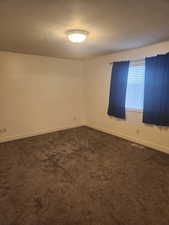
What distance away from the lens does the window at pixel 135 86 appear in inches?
135

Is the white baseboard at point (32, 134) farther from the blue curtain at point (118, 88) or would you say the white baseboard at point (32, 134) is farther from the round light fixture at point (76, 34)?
the round light fixture at point (76, 34)

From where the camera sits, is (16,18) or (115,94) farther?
(115,94)

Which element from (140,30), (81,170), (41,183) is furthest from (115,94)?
(41,183)

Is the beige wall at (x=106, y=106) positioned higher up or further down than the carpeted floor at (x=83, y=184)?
higher up

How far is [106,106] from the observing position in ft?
14.4

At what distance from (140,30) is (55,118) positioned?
336 cm

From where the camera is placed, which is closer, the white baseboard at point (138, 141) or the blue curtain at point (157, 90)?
the blue curtain at point (157, 90)

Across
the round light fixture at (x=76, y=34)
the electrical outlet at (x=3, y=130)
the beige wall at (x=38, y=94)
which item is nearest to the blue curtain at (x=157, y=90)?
the round light fixture at (x=76, y=34)

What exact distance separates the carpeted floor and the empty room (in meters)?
0.01

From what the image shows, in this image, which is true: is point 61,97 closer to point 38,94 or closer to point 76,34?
point 38,94

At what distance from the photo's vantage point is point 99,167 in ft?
8.70

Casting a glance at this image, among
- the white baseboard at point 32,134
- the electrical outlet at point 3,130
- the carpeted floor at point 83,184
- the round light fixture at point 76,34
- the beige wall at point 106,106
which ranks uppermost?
the round light fixture at point 76,34

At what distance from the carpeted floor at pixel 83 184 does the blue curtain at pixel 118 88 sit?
92 centimetres

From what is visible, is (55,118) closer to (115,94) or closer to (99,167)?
(115,94)
